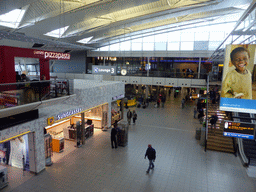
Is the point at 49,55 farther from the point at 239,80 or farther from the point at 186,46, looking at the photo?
the point at 186,46

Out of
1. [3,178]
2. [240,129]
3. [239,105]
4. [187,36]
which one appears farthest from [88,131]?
[187,36]

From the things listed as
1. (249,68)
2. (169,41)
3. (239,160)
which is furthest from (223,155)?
(169,41)

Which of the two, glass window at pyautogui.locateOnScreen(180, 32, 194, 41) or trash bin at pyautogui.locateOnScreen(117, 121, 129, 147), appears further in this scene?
glass window at pyautogui.locateOnScreen(180, 32, 194, 41)

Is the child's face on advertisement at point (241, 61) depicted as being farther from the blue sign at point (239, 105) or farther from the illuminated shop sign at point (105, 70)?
the illuminated shop sign at point (105, 70)

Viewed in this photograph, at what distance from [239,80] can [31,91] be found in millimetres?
7697

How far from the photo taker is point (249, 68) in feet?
20.5

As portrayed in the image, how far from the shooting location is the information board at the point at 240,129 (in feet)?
22.7

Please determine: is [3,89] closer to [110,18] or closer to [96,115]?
[96,115]

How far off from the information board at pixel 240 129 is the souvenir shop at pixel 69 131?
24.3ft

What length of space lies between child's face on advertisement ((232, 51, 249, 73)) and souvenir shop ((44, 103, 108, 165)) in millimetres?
7773

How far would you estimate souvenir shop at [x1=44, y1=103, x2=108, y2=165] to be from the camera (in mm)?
8581

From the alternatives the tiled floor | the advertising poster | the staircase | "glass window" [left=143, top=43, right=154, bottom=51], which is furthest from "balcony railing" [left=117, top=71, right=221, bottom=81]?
the advertising poster

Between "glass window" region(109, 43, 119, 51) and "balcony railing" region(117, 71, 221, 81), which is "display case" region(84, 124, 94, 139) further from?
"glass window" region(109, 43, 119, 51)

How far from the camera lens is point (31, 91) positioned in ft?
21.7
